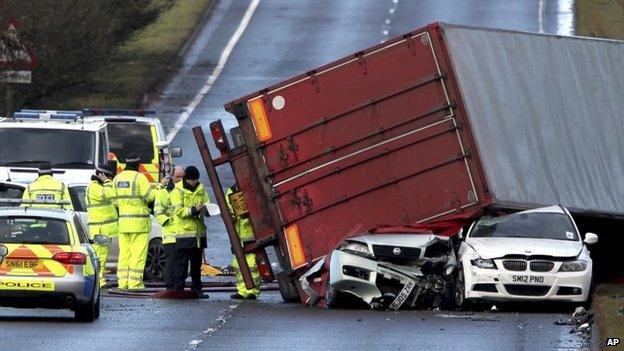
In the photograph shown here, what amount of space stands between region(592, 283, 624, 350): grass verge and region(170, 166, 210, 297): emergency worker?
15.9 ft

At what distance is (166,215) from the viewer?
76.1ft

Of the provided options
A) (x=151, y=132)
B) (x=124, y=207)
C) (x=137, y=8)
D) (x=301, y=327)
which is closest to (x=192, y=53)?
(x=137, y=8)

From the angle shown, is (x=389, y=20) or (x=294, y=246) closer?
(x=294, y=246)

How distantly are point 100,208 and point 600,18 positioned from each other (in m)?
29.7

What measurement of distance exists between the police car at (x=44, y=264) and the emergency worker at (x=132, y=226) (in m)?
4.05

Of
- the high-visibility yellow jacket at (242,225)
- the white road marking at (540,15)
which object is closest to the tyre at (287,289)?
the high-visibility yellow jacket at (242,225)

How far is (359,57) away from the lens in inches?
870

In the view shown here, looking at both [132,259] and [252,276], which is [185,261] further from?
[252,276]

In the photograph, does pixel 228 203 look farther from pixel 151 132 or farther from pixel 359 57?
pixel 151 132

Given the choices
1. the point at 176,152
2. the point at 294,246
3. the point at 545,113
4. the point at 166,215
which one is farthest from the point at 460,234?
the point at 176,152

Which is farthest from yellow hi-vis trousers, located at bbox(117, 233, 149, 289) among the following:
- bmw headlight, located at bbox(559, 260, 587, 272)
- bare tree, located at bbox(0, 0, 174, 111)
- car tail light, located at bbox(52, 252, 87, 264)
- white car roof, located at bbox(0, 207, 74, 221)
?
bare tree, located at bbox(0, 0, 174, 111)

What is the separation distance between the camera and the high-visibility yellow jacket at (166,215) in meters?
23.2

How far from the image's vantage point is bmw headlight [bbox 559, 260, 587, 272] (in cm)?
2097

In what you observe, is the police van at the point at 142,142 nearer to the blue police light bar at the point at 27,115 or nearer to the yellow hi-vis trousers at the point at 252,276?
the blue police light bar at the point at 27,115
